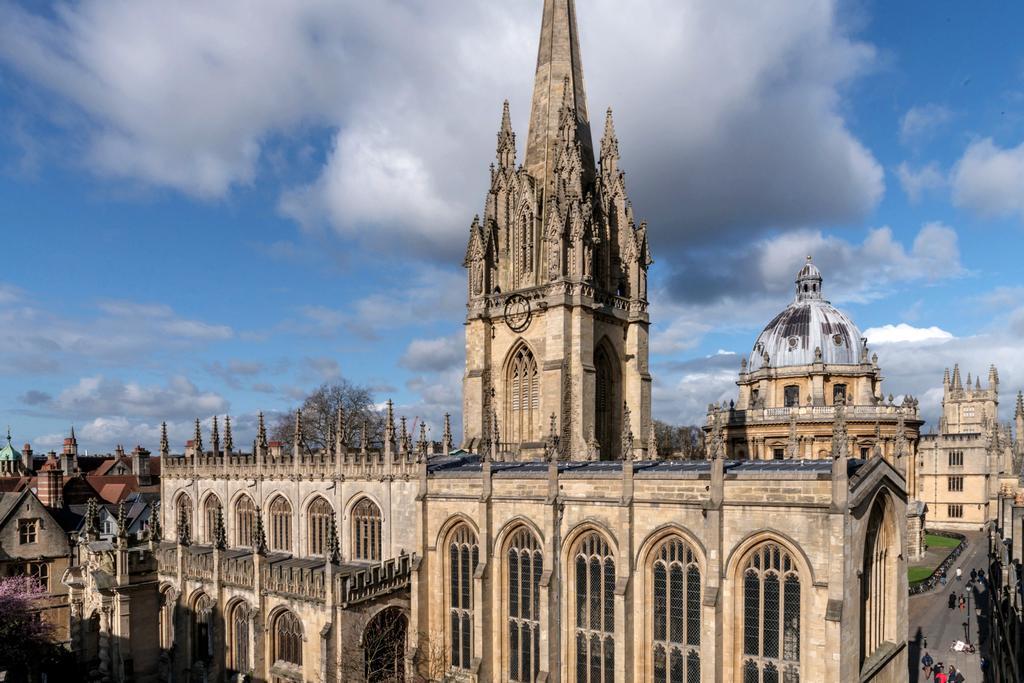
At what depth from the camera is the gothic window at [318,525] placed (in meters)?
37.1

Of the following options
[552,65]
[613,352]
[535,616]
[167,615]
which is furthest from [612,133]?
[167,615]

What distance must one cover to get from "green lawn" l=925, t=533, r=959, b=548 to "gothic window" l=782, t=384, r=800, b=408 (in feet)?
80.9

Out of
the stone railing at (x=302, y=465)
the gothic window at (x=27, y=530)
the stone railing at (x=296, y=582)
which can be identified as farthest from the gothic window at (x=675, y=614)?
the gothic window at (x=27, y=530)

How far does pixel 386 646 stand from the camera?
30.8 meters

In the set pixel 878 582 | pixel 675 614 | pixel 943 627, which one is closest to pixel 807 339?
pixel 943 627

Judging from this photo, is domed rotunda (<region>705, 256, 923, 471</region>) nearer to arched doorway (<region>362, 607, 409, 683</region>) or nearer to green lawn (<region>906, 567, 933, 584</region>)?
green lawn (<region>906, 567, 933, 584</region>)

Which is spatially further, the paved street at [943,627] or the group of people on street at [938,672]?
the paved street at [943,627]

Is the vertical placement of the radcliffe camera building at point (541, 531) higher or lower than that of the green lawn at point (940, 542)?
higher

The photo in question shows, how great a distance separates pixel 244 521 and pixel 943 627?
4430 cm

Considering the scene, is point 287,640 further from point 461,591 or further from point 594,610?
point 594,610

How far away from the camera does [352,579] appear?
2959 centimetres

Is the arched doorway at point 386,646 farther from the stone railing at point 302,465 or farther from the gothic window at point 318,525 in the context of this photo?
the gothic window at point 318,525

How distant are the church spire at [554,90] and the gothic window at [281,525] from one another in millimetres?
25140

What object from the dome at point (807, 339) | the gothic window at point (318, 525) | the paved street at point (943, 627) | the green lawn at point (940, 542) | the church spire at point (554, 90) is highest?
the church spire at point (554, 90)
